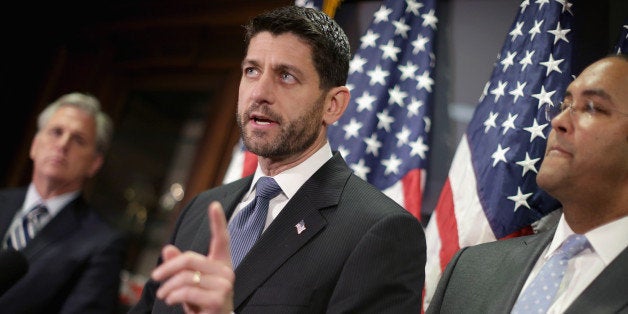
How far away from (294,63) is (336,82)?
167mm

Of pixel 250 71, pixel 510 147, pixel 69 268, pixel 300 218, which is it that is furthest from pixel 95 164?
pixel 510 147

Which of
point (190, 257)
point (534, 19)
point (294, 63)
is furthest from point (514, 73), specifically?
point (190, 257)

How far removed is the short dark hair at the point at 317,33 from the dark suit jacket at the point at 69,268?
121 centimetres

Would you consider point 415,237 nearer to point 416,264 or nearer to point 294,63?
point 416,264

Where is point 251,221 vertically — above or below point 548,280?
above

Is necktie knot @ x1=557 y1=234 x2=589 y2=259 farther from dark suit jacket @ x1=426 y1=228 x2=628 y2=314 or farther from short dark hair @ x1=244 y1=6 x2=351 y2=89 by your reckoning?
short dark hair @ x1=244 y1=6 x2=351 y2=89

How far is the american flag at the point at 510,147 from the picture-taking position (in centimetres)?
212

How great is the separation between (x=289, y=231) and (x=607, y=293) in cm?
81

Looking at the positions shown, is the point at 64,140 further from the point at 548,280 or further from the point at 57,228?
the point at 548,280

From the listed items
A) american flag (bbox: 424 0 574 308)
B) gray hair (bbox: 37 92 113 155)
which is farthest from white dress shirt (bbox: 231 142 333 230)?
gray hair (bbox: 37 92 113 155)

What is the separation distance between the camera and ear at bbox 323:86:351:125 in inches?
72.5

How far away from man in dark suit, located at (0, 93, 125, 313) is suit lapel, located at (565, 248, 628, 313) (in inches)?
69.8

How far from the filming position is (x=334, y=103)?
1.86m

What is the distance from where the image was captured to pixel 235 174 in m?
2.71
